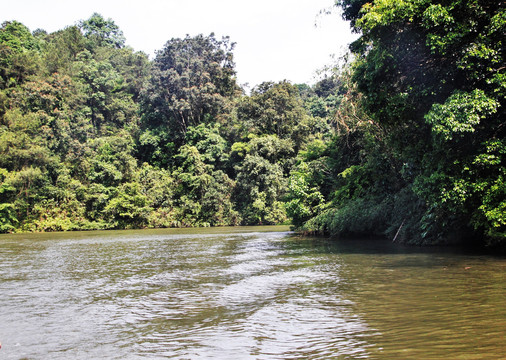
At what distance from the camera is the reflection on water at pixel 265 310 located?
17.2ft

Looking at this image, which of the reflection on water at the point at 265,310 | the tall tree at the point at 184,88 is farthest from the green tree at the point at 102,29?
the reflection on water at the point at 265,310

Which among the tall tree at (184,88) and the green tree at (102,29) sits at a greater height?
the green tree at (102,29)

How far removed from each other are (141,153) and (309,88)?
33.9 meters

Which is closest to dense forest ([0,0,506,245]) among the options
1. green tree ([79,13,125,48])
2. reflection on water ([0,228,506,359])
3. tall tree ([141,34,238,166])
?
tall tree ([141,34,238,166])

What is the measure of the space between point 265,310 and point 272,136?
37.4 metres

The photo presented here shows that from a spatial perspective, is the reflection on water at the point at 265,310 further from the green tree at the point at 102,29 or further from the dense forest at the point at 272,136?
the green tree at the point at 102,29

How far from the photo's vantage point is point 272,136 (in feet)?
145

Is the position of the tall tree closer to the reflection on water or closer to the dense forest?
the dense forest

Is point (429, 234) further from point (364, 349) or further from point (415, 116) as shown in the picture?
point (364, 349)

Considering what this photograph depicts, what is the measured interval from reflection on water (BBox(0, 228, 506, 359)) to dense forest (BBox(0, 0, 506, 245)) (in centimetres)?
357

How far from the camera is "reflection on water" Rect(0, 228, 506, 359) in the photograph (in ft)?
17.2

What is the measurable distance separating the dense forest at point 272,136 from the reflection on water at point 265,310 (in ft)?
11.7

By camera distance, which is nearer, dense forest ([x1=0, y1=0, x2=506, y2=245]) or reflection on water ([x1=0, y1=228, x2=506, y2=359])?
reflection on water ([x1=0, y1=228, x2=506, y2=359])

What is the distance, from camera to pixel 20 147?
4069 centimetres
